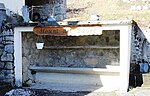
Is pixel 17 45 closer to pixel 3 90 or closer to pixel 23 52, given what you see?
pixel 23 52

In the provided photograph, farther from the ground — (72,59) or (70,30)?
(70,30)

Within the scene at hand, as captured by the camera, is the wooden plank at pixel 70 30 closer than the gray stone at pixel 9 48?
Yes

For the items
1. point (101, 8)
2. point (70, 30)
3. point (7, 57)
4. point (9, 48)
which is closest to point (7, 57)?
point (7, 57)

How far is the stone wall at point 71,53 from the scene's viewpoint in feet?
32.5

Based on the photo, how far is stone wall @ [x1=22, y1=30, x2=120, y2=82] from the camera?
9.90 m

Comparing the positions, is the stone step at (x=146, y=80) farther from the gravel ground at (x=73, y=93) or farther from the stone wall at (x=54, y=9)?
Result: the stone wall at (x=54, y=9)

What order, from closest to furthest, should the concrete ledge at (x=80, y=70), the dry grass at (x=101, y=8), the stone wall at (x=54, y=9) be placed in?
the concrete ledge at (x=80, y=70)
the dry grass at (x=101, y=8)
the stone wall at (x=54, y=9)

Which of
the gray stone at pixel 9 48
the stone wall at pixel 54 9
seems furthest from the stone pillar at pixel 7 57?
the stone wall at pixel 54 9

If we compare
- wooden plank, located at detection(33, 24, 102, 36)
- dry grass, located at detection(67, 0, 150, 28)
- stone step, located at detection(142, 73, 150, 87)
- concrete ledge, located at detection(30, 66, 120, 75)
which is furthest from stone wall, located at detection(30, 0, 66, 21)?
stone step, located at detection(142, 73, 150, 87)

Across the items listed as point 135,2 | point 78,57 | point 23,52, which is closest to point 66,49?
point 78,57

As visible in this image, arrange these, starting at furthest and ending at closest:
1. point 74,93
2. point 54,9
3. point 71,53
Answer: point 54,9
point 71,53
point 74,93

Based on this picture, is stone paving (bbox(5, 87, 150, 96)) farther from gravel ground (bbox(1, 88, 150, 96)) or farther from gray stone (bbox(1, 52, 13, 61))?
gray stone (bbox(1, 52, 13, 61))

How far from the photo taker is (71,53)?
1034 centimetres

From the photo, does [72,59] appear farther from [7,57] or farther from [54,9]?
[54,9]
